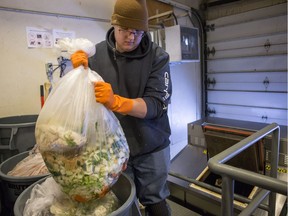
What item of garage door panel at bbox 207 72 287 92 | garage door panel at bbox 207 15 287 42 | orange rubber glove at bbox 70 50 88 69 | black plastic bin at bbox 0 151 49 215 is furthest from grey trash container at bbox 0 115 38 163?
garage door panel at bbox 207 15 287 42

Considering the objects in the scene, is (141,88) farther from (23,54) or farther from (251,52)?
(251,52)

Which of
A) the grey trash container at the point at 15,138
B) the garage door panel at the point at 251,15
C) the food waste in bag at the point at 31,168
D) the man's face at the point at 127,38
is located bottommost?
the food waste in bag at the point at 31,168

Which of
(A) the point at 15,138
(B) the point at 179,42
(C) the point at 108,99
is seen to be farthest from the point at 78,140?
(B) the point at 179,42

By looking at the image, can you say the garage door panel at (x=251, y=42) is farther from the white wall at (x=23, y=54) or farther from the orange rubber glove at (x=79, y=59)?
the orange rubber glove at (x=79, y=59)

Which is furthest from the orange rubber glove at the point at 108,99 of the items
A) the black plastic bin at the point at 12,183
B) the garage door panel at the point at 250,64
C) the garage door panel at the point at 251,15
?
the garage door panel at the point at 251,15

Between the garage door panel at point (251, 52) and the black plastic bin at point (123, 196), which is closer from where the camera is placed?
the black plastic bin at point (123, 196)

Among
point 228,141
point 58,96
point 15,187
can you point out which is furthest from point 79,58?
point 228,141

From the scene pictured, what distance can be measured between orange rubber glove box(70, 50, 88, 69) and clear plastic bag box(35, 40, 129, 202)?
5cm

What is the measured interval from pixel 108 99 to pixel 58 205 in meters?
0.45

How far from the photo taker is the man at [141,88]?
3.20 feet

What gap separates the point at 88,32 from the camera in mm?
2514

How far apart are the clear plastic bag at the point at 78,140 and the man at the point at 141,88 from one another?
215 mm

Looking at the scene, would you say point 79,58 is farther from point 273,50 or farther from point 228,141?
point 273,50

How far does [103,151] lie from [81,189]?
0.46 ft
